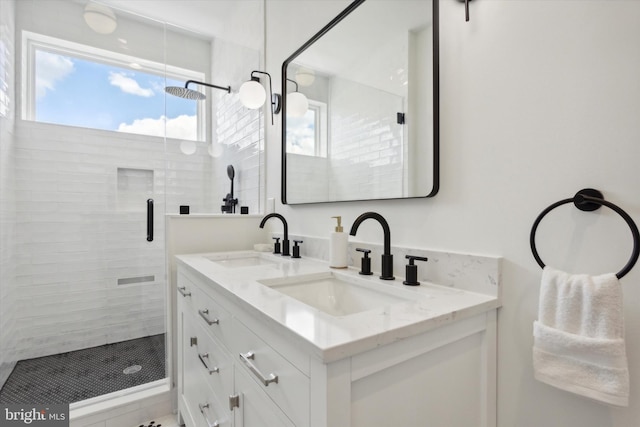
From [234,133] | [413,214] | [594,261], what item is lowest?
[594,261]

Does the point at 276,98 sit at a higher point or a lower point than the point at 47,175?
higher

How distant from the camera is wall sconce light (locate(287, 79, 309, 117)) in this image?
165cm

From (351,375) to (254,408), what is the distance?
0.39m

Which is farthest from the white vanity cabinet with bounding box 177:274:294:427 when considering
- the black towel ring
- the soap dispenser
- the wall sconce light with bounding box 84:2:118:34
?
the wall sconce light with bounding box 84:2:118:34

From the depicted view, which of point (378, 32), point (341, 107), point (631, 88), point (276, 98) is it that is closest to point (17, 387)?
point (276, 98)

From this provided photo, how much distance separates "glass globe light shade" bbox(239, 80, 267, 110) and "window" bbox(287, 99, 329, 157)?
0.26 metres

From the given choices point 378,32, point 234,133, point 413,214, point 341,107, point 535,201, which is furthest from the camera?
point 234,133

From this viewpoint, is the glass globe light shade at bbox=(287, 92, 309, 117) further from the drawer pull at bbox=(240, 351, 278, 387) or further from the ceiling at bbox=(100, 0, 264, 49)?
the drawer pull at bbox=(240, 351, 278, 387)

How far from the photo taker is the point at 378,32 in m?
1.20

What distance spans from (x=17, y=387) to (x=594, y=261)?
2.83 metres

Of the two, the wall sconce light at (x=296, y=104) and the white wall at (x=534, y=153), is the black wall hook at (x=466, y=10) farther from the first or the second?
the wall sconce light at (x=296, y=104)

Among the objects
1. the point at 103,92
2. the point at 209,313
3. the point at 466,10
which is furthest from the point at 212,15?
the point at 209,313

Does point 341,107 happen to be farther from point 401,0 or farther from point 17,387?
point 17,387

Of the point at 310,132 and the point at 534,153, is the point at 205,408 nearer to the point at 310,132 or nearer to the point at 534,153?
the point at 310,132
